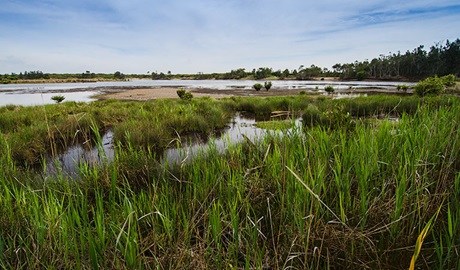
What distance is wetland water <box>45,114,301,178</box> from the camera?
398 cm

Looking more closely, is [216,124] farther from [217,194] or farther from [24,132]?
[217,194]

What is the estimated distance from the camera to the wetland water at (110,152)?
398 centimetres

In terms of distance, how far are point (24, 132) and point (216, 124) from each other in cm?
648

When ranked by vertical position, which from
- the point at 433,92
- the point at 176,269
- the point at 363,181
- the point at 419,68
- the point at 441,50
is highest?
the point at 441,50

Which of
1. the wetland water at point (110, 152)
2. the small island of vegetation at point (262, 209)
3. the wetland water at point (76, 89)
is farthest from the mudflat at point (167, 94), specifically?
the small island of vegetation at point (262, 209)

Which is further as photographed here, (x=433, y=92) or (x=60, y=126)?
(x=433, y=92)

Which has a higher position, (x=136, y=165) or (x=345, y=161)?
(x=345, y=161)

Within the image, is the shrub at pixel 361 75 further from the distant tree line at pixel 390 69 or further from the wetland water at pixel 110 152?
the wetland water at pixel 110 152

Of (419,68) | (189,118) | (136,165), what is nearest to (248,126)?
(189,118)

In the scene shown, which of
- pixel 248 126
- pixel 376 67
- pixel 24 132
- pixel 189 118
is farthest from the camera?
pixel 376 67

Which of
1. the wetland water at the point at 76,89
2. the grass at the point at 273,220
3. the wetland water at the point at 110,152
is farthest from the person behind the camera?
the wetland water at the point at 76,89

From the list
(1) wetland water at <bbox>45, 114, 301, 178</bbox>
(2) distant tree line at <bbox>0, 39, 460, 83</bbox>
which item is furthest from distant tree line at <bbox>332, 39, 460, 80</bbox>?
(1) wetland water at <bbox>45, 114, 301, 178</bbox>

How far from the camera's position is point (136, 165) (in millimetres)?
4449

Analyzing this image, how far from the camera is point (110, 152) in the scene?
24.0ft
